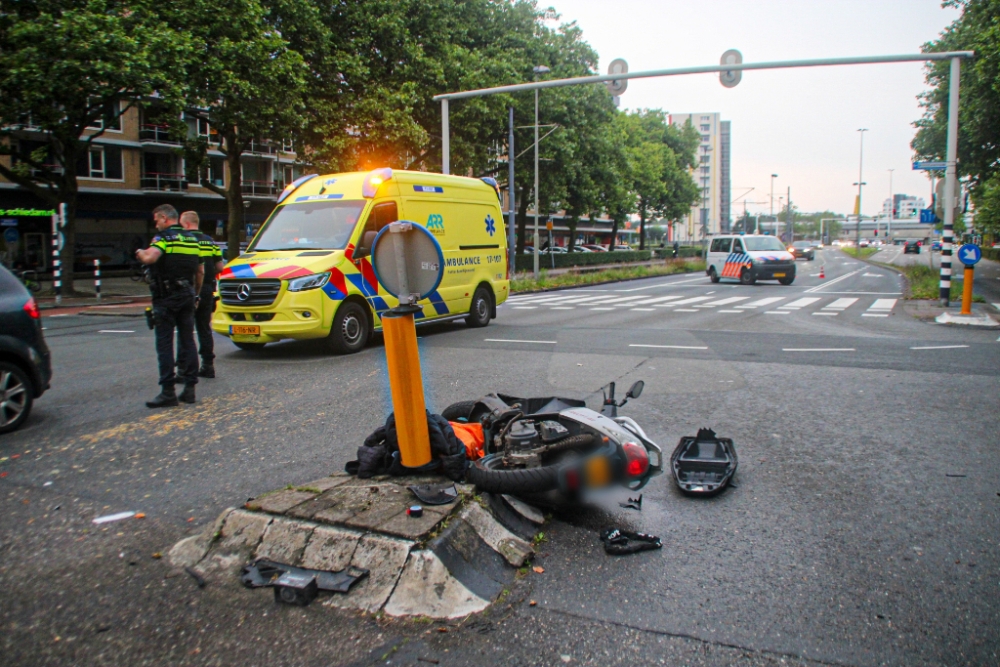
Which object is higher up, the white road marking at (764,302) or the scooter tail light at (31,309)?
the scooter tail light at (31,309)

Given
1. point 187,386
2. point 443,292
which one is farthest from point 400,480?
point 443,292

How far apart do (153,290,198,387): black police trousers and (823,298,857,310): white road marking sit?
51.2 ft

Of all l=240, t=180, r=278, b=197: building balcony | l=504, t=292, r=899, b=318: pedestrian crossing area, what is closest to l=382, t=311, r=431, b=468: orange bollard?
l=504, t=292, r=899, b=318: pedestrian crossing area

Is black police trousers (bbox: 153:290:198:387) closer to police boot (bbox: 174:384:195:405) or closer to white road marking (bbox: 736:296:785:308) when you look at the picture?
police boot (bbox: 174:384:195:405)

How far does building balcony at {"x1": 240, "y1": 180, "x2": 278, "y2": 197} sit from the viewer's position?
4928 centimetres

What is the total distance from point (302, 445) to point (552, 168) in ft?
113

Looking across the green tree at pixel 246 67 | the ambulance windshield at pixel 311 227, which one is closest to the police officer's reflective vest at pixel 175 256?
the ambulance windshield at pixel 311 227

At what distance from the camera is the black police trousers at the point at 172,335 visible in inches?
277

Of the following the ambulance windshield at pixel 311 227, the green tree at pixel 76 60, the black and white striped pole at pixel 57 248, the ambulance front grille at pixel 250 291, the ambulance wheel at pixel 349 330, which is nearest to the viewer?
the ambulance front grille at pixel 250 291

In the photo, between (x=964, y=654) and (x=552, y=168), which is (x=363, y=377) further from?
(x=552, y=168)

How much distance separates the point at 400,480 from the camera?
4.04 meters

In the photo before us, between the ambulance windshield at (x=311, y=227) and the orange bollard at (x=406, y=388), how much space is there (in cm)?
706

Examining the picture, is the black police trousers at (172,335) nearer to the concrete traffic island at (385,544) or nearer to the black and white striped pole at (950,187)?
the concrete traffic island at (385,544)

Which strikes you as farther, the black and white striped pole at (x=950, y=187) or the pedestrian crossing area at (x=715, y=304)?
the pedestrian crossing area at (x=715, y=304)
